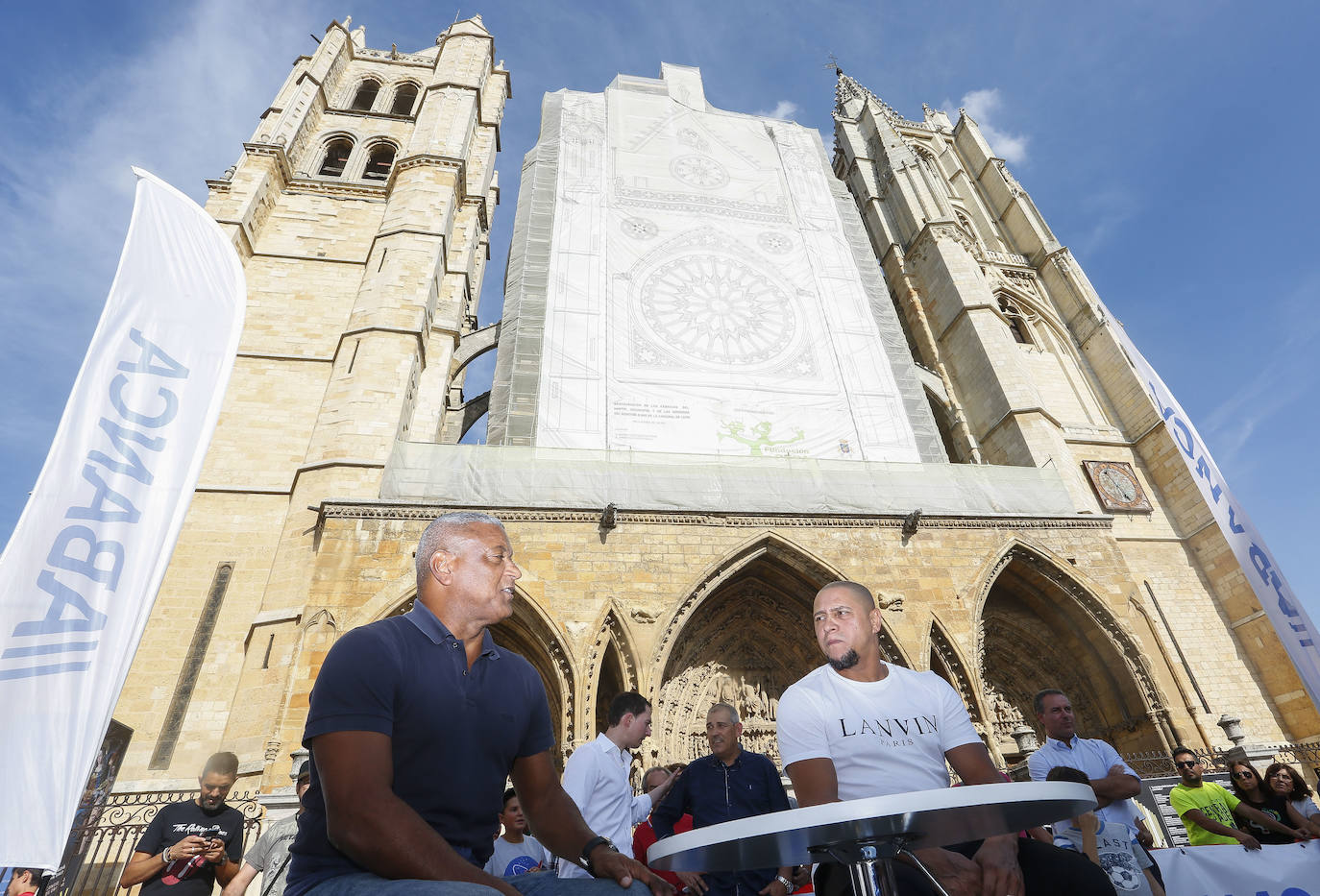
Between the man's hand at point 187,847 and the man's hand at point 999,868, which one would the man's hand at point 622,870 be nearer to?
the man's hand at point 999,868

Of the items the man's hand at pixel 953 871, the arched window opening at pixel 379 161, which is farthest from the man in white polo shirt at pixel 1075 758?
the arched window opening at pixel 379 161

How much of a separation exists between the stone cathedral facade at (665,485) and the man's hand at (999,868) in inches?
222

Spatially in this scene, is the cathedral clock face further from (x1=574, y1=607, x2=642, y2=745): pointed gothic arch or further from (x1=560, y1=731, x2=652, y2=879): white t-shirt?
(x1=560, y1=731, x2=652, y2=879): white t-shirt

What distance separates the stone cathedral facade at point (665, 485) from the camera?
24.2 ft

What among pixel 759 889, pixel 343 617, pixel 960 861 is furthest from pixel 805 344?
pixel 960 861

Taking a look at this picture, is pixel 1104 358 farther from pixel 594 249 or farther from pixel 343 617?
pixel 343 617

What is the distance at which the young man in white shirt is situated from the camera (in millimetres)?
2787

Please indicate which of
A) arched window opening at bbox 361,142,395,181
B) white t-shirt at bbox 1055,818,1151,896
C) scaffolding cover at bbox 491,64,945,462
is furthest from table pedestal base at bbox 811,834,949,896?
arched window opening at bbox 361,142,395,181

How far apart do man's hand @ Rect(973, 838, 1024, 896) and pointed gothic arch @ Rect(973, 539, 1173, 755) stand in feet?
22.3

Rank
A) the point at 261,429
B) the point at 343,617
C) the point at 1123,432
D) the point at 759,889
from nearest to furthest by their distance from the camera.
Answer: the point at 759,889, the point at 343,617, the point at 261,429, the point at 1123,432

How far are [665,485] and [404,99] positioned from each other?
1571cm

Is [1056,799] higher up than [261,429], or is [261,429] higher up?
[261,429]

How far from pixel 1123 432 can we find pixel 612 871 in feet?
47.1

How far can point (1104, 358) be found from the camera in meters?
13.4
